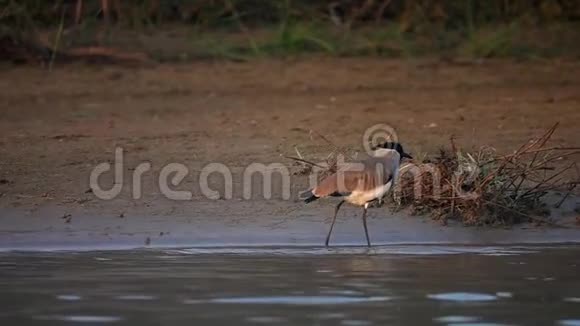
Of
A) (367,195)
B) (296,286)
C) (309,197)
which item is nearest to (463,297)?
(296,286)

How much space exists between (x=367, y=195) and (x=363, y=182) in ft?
0.26

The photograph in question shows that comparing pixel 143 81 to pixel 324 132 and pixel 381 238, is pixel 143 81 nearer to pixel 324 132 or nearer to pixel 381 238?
pixel 324 132

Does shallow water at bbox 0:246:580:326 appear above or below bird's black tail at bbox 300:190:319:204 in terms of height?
below

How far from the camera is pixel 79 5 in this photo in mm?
14055

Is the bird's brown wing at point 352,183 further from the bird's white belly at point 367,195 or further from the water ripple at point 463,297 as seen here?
the water ripple at point 463,297

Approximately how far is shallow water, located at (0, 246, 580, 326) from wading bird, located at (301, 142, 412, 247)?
32cm

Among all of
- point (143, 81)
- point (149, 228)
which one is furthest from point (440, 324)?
point (143, 81)

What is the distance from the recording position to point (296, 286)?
7352 millimetres

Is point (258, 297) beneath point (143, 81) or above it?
beneath

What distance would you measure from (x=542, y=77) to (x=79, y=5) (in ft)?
15.0

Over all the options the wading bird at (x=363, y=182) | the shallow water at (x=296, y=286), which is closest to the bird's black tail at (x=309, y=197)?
the wading bird at (x=363, y=182)

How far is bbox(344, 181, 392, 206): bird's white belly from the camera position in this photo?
26.7 feet

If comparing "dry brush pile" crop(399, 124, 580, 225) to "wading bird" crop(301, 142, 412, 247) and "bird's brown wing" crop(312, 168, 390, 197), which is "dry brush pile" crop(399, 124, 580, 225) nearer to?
"wading bird" crop(301, 142, 412, 247)

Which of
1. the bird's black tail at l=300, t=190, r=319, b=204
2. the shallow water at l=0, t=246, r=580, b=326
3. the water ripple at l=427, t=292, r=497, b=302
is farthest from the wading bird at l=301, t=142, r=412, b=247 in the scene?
the water ripple at l=427, t=292, r=497, b=302
